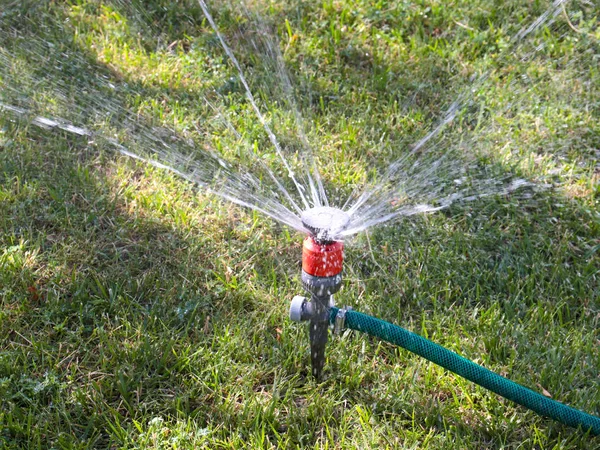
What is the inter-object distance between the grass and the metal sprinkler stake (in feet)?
0.99

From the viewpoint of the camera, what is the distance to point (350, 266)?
273 centimetres

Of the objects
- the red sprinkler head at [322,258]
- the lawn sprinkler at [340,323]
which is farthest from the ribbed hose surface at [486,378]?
the red sprinkler head at [322,258]

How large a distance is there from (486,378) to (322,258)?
1.99 ft

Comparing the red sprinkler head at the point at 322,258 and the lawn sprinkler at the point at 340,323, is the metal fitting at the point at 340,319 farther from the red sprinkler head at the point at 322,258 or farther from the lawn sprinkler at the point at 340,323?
the red sprinkler head at the point at 322,258

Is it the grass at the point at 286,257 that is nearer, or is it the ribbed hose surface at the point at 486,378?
the ribbed hose surface at the point at 486,378

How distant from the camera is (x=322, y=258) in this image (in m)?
1.96

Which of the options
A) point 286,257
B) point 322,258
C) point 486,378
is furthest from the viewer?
point 286,257

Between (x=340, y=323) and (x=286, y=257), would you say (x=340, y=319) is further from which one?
(x=286, y=257)

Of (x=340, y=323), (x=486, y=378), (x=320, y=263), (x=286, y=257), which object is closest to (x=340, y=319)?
(x=340, y=323)

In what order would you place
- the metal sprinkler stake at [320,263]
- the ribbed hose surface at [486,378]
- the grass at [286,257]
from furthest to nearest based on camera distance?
the grass at [286,257], the ribbed hose surface at [486,378], the metal sprinkler stake at [320,263]

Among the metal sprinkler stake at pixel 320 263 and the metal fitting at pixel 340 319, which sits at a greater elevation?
the metal sprinkler stake at pixel 320 263

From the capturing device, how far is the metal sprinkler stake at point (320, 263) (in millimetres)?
1936

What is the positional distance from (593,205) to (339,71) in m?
1.48

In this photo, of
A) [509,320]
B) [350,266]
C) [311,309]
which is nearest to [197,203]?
[350,266]
